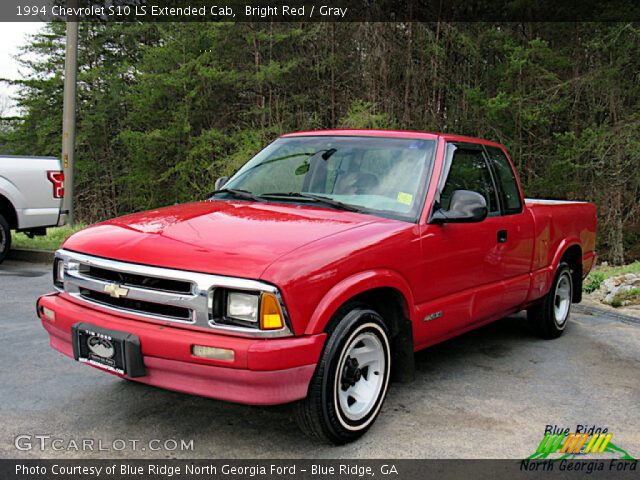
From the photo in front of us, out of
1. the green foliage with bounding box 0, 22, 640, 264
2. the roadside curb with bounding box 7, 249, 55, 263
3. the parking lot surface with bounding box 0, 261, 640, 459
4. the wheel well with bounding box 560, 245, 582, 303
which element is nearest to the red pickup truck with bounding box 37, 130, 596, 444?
the parking lot surface with bounding box 0, 261, 640, 459

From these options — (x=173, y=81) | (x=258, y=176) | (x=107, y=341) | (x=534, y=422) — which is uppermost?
(x=173, y=81)

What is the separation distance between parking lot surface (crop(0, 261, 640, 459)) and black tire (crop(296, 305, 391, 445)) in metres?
0.13

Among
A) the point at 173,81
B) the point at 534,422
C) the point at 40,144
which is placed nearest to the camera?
A: the point at 534,422

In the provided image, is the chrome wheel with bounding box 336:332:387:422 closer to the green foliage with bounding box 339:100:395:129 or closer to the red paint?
the red paint

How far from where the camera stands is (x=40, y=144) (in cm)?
2889

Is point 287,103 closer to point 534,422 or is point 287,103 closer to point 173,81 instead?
point 173,81

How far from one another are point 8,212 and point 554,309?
776 centimetres

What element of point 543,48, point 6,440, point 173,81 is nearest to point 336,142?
point 6,440

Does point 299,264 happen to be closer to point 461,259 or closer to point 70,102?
point 461,259

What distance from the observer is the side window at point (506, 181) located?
5.36 m

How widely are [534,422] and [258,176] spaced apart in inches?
101

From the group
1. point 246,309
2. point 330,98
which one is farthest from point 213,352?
point 330,98

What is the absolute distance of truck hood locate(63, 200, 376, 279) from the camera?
10.5 feet

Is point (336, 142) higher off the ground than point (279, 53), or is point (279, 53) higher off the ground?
point (279, 53)
